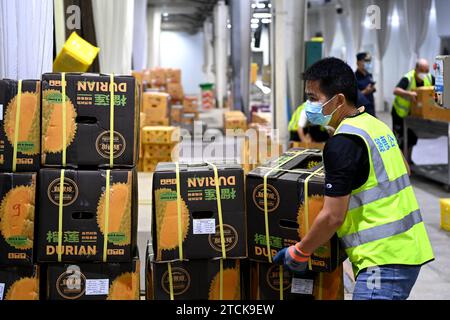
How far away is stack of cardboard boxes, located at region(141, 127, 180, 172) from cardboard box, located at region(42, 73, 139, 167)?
7.18 meters

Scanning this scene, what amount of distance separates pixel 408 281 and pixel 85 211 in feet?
5.85

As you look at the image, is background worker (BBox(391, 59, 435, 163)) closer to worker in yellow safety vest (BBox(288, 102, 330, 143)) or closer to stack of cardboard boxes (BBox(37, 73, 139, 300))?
worker in yellow safety vest (BBox(288, 102, 330, 143))

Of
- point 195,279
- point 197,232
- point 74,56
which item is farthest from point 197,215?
point 74,56

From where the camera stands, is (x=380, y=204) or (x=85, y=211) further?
(x=85, y=211)

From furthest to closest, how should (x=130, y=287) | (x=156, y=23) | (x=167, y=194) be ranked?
(x=156, y=23)
(x=130, y=287)
(x=167, y=194)

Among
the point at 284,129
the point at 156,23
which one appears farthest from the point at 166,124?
the point at 156,23

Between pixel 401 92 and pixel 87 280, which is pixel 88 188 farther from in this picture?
pixel 401 92

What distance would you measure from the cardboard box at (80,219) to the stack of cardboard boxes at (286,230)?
2.43ft

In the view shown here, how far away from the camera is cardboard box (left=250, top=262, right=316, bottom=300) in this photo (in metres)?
3.50

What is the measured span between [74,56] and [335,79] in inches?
107

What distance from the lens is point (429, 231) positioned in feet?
23.3

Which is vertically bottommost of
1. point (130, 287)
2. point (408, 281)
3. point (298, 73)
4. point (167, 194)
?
Answer: point (130, 287)
